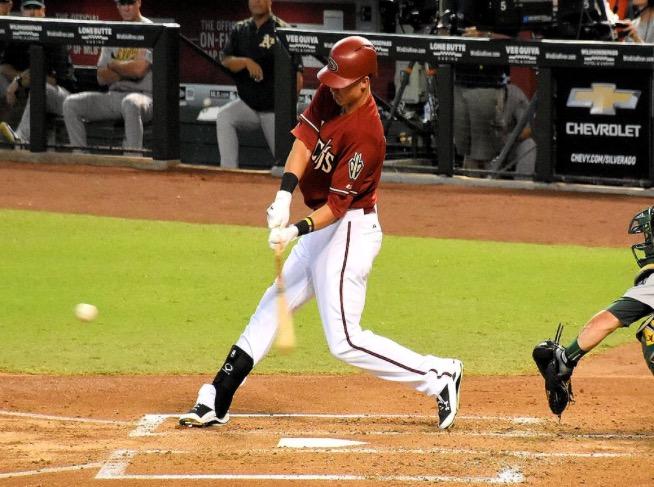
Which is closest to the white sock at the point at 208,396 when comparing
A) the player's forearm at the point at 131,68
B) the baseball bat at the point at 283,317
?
the baseball bat at the point at 283,317

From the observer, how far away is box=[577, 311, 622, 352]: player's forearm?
562 centimetres

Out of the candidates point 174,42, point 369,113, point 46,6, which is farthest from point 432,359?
point 46,6

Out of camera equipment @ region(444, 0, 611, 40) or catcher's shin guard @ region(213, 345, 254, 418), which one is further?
camera equipment @ region(444, 0, 611, 40)

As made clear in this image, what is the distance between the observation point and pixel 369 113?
18.9 ft

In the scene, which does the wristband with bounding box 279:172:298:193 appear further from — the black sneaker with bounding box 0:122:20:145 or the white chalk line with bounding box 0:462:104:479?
the black sneaker with bounding box 0:122:20:145

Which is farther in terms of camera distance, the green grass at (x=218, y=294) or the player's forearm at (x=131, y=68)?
the player's forearm at (x=131, y=68)

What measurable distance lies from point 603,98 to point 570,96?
13.7 inches

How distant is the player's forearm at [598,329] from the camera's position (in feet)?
18.5

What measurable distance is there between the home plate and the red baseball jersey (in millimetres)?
943

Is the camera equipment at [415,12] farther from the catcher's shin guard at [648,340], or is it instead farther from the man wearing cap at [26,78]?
the catcher's shin guard at [648,340]

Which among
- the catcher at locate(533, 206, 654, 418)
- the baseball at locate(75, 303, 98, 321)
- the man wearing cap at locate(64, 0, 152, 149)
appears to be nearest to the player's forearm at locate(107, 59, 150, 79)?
the man wearing cap at locate(64, 0, 152, 149)

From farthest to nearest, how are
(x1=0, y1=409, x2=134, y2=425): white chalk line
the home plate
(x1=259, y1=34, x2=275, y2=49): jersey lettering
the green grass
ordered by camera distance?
(x1=259, y1=34, x2=275, y2=49): jersey lettering
the green grass
(x1=0, y1=409, x2=134, y2=425): white chalk line
the home plate

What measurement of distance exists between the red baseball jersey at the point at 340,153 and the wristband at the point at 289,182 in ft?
0.40

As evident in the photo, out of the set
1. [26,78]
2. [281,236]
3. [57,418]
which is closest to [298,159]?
[281,236]
